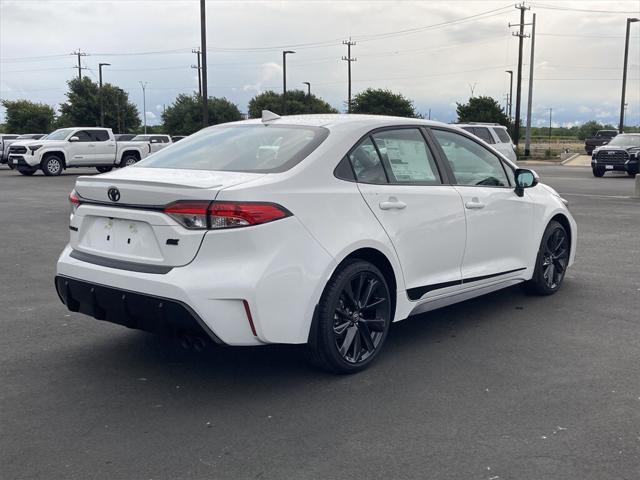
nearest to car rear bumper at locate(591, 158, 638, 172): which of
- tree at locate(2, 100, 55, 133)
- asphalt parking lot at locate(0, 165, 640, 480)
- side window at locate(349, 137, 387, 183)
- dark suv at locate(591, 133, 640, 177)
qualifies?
dark suv at locate(591, 133, 640, 177)

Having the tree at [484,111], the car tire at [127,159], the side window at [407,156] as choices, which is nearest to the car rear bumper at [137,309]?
the side window at [407,156]

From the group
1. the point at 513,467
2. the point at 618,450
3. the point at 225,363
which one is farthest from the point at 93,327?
the point at 618,450

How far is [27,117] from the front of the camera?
220ft

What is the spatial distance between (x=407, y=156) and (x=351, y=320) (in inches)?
53.1

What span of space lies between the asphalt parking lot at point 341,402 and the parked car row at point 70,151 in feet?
74.2

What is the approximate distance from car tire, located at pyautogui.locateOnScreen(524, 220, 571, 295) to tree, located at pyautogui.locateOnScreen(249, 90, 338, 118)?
6969cm

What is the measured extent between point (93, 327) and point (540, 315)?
369 centimetres

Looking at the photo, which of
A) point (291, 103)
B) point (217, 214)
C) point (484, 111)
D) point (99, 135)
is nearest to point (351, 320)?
point (217, 214)

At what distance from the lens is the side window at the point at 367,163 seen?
4637 millimetres

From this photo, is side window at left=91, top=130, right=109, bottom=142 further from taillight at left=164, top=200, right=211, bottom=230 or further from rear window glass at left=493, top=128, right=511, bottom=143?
taillight at left=164, top=200, right=211, bottom=230

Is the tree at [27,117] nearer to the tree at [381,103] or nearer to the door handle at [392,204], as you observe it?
the tree at [381,103]

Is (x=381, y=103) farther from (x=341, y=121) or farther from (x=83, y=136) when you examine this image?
(x=341, y=121)

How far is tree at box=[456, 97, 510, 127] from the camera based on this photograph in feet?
198

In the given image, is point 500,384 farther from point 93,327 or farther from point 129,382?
point 93,327
